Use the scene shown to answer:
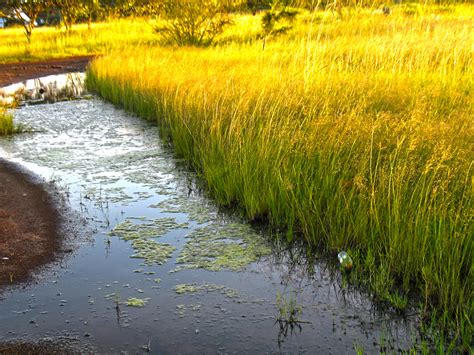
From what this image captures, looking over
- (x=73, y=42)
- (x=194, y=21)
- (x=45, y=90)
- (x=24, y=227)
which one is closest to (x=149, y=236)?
(x=24, y=227)

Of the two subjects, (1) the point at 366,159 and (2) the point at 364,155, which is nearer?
(1) the point at 366,159

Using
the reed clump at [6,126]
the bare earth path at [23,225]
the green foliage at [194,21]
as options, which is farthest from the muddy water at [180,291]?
the green foliage at [194,21]

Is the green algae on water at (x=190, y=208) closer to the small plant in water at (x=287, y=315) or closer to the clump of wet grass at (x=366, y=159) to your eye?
the clump of wet grass at (x=366, y=159)

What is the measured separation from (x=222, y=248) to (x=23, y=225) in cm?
182

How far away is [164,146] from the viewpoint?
7.15m

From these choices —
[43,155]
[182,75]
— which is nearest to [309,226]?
[43,155]

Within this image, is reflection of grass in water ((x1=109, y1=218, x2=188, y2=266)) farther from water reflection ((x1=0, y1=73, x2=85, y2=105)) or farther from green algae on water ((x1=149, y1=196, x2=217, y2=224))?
water reflection ((x1=0, y1=73, x2=85, y2=105))

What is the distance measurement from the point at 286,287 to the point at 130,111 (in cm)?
673

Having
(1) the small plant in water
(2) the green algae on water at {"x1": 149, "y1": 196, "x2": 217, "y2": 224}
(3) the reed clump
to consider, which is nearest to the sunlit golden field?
(2) the green algae on water at {"x1": 149, "y1": 196, "x2": 217, "y2": 224}

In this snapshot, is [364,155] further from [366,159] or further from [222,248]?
[222,248]

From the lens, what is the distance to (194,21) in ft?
48.9

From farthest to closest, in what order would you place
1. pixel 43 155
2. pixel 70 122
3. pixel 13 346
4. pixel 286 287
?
pixel 70 122 < pixel 43 155 < pixel 286 287 < pixel 13 346

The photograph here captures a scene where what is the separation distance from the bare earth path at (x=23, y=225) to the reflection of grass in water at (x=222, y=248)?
41.8 inches

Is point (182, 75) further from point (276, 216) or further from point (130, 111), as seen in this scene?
point (276, 216)
